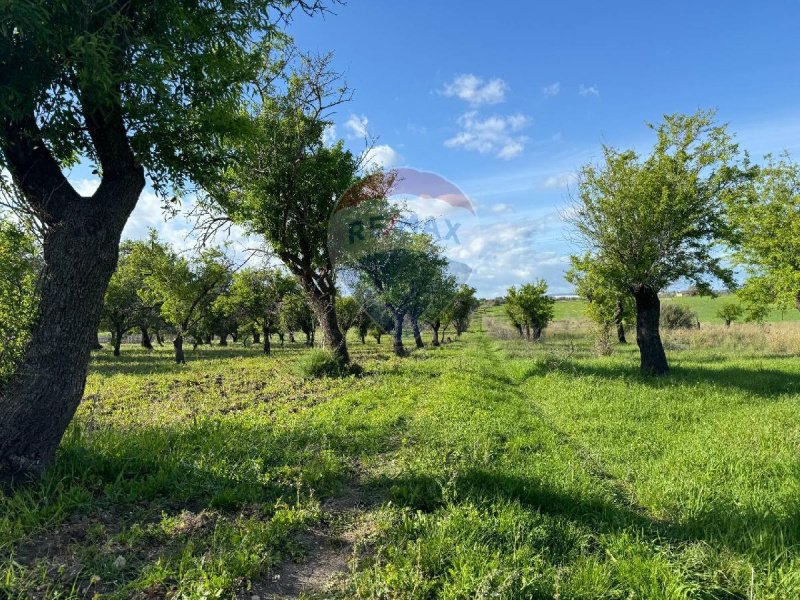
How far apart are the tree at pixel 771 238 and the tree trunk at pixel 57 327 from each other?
2820cm

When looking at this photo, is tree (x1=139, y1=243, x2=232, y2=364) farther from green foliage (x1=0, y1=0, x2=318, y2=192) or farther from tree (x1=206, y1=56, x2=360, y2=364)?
green foliage (x1=0, y1=0, x2=318, y2=192)

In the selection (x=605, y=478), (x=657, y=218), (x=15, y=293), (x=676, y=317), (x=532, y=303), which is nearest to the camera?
(x=15, y=293)

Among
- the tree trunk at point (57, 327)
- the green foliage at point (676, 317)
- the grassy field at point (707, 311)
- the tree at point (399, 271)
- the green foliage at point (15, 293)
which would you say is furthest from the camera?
the grassy field at point (707, 311)

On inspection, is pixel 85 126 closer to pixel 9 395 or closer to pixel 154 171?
pixel 154 171

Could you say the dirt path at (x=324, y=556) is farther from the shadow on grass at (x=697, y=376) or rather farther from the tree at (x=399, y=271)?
the tree at (x=399, y=271)

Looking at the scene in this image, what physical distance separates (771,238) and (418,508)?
2973cm

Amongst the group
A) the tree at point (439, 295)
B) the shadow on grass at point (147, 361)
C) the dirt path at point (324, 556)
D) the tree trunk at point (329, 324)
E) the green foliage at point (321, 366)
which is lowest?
the shadow on grass at point (147, 361)

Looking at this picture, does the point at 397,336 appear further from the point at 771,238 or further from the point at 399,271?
the point at 771,238

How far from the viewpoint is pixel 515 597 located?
3.40 meters

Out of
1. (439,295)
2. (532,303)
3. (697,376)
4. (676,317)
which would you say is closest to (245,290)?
(439,295)

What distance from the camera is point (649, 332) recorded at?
1625cm

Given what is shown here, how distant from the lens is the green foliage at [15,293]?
5141mm

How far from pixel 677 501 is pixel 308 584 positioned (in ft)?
15.4

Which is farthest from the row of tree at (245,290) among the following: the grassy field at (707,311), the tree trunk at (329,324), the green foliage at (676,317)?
the green foliage at (676,317)
